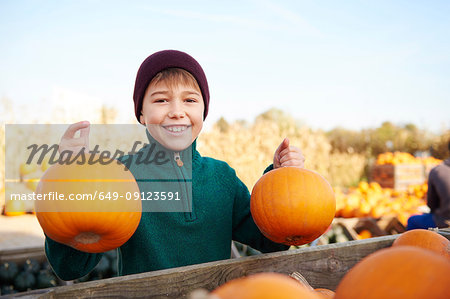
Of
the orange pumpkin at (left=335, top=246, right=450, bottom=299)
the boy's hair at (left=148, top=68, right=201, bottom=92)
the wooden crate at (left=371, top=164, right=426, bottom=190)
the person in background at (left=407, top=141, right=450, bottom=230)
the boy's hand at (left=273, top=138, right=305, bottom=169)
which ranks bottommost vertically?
the wooden crate at (left=371, top=164, right=426, bottom=190)

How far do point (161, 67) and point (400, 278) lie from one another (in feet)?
4.76

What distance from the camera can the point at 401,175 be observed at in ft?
30.4

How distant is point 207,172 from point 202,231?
1.16 feet

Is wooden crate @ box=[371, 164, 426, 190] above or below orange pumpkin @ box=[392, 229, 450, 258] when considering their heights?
below

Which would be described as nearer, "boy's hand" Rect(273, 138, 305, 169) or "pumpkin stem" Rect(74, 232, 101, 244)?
"pumpkin stem" Rect(74, 232, 101, 244)

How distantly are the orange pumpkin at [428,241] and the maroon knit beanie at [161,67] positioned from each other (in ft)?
4.05

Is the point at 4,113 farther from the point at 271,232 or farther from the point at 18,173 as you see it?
the point at 271,232

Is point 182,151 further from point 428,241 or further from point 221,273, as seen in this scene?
point 428,241

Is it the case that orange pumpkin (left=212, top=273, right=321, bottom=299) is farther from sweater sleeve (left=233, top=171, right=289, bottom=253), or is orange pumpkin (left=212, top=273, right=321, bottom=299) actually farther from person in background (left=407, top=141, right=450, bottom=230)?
person in background (left=407, top=141, right=450, bottom=230)

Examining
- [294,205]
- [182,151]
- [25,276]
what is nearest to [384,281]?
[294,205]

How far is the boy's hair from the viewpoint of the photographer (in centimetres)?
168

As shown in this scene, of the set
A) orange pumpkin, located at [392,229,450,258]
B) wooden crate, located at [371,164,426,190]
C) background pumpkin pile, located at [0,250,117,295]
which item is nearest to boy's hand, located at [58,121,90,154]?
orange pumpkin, located at [392,229,450,258]

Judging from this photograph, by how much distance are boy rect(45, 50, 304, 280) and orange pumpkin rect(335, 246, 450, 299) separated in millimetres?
861

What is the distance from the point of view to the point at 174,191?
1.76 m
